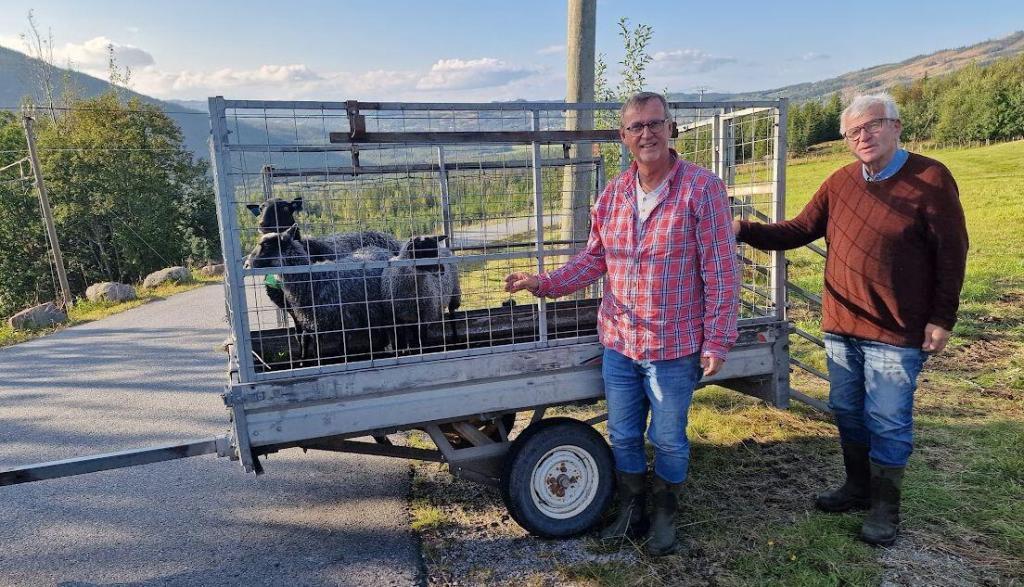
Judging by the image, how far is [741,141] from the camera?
4.11 m

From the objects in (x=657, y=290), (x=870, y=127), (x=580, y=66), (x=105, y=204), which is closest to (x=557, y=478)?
(x=657, y=290)

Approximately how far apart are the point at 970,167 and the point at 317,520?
1475 inches

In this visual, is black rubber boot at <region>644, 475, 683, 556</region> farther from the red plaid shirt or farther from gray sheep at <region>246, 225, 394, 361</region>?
gray sheep at <region>246, 225, 394, 361</region>

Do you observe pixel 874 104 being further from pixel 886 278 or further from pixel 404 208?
pixel 404 208

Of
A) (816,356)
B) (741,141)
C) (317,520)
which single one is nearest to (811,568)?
(741,141)

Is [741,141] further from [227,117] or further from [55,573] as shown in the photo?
[55,573]

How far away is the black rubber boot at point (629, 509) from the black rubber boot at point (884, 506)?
1237mm

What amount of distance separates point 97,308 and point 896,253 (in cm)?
1658

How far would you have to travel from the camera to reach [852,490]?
3570mm

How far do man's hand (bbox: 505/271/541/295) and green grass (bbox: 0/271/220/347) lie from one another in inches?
462

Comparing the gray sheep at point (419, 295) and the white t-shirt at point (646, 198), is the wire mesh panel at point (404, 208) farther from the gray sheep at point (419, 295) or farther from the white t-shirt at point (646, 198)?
the white t-shirt at point (646, 198)

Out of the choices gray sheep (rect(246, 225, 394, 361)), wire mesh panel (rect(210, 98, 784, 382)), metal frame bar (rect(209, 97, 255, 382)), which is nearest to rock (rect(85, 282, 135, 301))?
wire mesh panel (rect(210, 98, 784, 382))

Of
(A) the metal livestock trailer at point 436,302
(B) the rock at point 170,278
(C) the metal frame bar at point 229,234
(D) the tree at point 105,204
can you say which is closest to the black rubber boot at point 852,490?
(A) the metal livestock trailer at point 436,302

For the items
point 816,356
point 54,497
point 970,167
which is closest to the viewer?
point 54,497
